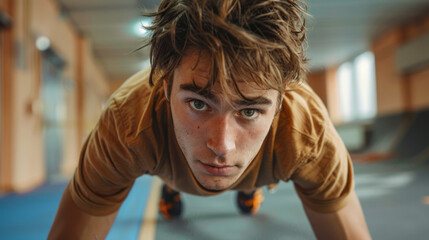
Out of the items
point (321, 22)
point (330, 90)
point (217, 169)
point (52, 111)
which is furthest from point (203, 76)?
point (330, 90)

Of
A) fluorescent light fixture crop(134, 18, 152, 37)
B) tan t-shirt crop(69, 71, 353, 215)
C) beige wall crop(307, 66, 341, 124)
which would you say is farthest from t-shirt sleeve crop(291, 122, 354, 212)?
beige wall crop(307, 66, 341, 124)

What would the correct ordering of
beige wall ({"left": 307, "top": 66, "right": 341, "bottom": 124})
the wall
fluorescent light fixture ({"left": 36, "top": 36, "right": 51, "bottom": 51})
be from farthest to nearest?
1. beige wall ({"left": 307, "top": 66, "right": 341, "bottom": 124})
2. the wall
3. fluorescent light fixture ({"left": 36, "top": 36, "right": 51, "bottom": 51})

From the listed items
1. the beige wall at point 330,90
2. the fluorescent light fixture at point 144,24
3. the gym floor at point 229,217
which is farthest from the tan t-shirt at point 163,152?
the beige wall at point 330,90

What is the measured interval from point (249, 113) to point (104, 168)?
604 millimetres

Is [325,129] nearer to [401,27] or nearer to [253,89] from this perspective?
[253,89]

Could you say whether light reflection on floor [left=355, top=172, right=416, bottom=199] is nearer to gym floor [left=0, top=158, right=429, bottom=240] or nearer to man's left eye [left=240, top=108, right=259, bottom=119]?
gym floor [left=0, top=158, right=429, bottom=240]

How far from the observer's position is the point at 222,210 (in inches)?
113

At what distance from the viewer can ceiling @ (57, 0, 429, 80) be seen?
7.34 m

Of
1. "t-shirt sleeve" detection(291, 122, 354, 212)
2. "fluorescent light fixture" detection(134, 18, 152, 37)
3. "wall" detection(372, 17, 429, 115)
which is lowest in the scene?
"t-shirt sleeve" detection(291, 122, 354, 212)

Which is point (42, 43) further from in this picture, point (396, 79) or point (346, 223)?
point (396, 79)

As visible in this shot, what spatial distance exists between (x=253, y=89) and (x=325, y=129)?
48 centimetres

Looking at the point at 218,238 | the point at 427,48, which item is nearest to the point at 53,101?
the point at 218,238

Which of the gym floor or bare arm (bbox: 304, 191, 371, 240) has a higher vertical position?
bare arm (bbox: 304, 191, 371, 240)

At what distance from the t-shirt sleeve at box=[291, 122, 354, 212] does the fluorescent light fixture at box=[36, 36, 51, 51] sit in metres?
5.34
